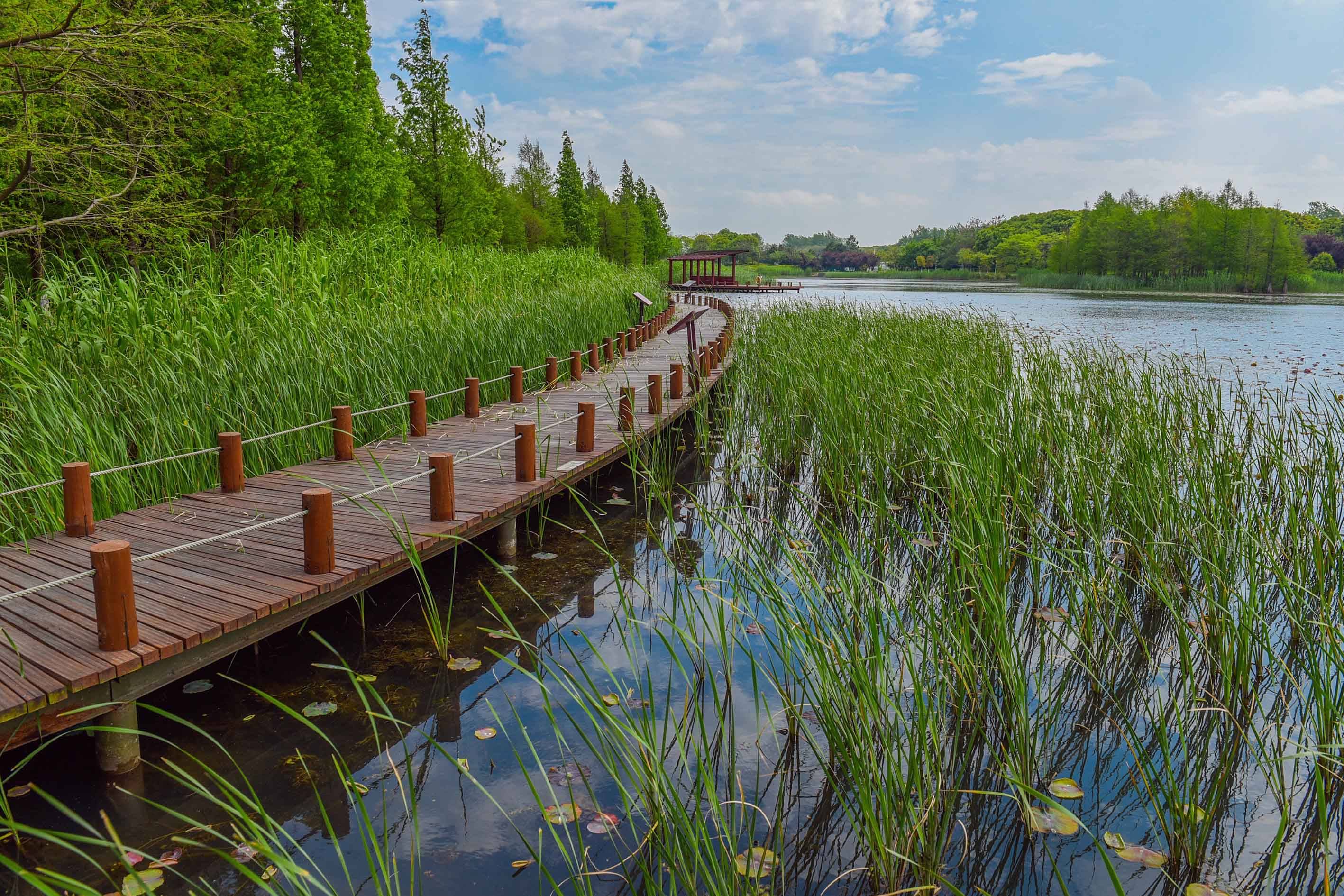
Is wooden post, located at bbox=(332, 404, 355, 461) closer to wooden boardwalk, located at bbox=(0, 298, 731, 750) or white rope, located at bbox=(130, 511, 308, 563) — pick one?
wooden boardwalk, located at bbox=(0, 298, 731, 750)

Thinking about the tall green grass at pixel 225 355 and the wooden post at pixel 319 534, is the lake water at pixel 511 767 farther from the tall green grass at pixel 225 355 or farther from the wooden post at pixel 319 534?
the tall green grass at pixel 225 355

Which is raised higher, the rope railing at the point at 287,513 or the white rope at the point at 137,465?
the white rope at the point at 137,465

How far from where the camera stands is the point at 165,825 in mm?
2730

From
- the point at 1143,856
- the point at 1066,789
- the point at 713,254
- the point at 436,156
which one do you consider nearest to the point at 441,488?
the point at 1066,789

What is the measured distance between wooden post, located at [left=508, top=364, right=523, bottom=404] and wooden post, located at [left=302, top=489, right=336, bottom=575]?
4309mm

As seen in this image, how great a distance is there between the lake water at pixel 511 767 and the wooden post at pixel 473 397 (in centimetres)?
246

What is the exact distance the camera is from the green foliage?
51.4 m

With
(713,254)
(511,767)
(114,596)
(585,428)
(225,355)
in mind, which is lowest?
(511,767)

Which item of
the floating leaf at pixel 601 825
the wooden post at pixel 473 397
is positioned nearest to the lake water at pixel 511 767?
the floating leaf at pixel 601 825

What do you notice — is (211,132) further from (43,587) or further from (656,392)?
(43,587)

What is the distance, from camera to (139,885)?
2.18m

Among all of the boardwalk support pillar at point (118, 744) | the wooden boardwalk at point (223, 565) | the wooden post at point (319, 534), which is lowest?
the boardwalk support pillar at point (118, 744)

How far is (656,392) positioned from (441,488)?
3386 mm

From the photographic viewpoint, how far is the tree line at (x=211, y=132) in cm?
605
